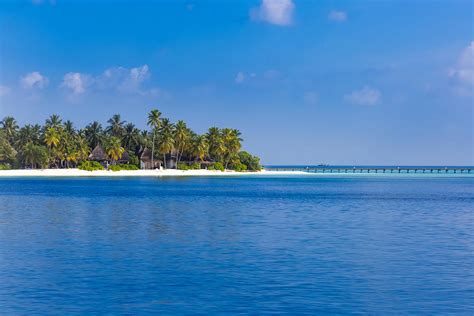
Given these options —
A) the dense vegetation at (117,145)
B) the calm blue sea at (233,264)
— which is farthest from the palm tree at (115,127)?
the calm blue sea at (233,264)

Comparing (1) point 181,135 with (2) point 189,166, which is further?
(2) point 189,166

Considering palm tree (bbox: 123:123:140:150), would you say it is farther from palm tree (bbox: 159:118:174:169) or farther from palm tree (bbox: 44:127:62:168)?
palm tree (bbox: 44:127:62:168)

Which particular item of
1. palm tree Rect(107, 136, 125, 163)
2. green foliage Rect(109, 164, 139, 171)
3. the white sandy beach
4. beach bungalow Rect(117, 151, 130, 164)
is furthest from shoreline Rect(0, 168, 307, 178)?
beach bungalow Rect(117, 151, 130, 164)

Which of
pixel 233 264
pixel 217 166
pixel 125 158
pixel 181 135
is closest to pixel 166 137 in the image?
pixel 181 135

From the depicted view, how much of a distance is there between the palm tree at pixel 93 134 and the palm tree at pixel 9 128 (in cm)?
1836

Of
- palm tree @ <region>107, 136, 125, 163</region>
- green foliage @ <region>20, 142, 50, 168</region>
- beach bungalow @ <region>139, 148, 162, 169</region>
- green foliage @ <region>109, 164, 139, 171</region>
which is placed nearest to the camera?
green foliage @ <region>20, 142, 50, 168</region>

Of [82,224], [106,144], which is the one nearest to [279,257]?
[82,224]

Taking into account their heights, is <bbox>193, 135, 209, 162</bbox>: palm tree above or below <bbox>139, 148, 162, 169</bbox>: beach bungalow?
above

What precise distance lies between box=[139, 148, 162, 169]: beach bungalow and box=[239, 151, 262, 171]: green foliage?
28861 mm

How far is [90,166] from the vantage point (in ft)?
502

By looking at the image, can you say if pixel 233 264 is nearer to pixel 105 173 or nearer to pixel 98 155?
pixel 105 173

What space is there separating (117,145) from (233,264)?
129161mm

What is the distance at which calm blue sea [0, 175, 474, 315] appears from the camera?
18844 mm

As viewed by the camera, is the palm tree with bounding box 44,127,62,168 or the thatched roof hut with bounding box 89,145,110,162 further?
the thatched roof hut with bounding box 89,145,110,162
